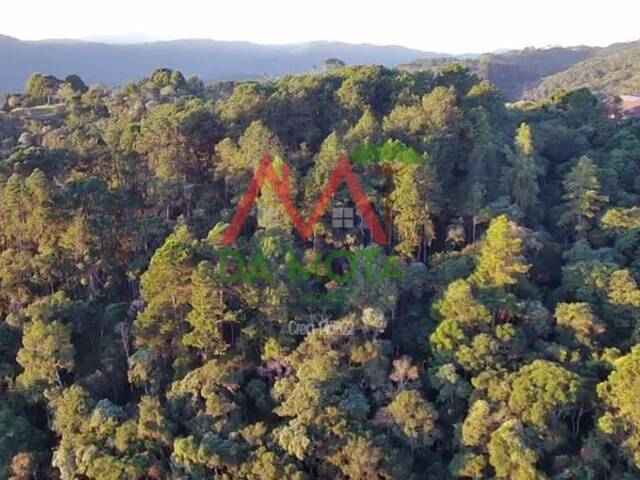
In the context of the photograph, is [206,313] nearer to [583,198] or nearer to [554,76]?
[583,198]

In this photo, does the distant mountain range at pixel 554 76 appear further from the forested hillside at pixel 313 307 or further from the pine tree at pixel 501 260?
the pine tree at pixel 501 260

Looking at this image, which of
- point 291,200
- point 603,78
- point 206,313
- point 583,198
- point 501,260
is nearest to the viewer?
point 206,313

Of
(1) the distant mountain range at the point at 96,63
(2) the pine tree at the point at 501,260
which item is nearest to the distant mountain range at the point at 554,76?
(1) the distant mountain range at the point at 96,63

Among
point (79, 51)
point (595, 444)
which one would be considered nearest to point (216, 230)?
point (595, 444)

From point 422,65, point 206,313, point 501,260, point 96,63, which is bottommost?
point 206,313

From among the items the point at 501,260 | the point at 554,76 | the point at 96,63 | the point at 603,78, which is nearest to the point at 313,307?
the point at 501,260

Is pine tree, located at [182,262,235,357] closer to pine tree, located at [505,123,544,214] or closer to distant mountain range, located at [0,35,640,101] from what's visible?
pine tree, located at [505,123,544,214]
